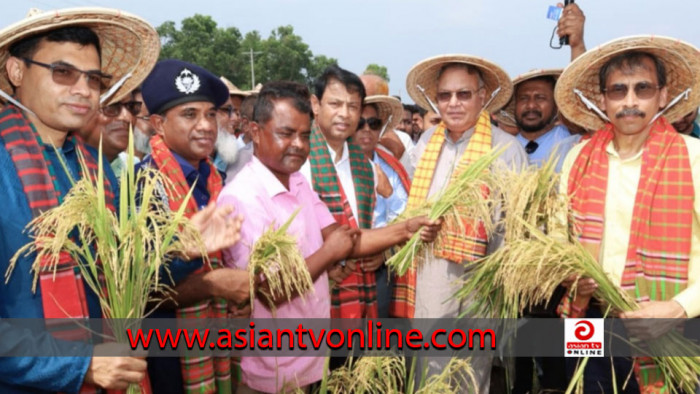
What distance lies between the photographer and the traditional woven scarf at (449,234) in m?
3.41

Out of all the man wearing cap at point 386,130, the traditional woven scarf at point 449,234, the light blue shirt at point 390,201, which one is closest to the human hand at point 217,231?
the traditional woven scarf at point 449,234

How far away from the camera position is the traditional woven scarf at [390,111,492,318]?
3.41m

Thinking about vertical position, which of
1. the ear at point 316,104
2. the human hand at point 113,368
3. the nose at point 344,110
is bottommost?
the human hand at point 113,368

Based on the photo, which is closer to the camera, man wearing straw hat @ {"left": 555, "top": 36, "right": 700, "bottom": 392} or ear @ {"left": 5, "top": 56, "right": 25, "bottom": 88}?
ear @ {"left": 5, "top": 56, "right": 25, "bottom": 88}

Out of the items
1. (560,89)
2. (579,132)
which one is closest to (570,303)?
(560,89)

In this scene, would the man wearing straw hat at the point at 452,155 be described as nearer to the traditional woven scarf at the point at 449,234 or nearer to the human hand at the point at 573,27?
the traditional woven scarf at the point at 449,234

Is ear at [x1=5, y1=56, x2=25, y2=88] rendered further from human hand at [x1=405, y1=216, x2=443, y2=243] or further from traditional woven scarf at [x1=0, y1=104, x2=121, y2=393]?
human hand at [x1=405, y1=216, x2=443, y2=243]

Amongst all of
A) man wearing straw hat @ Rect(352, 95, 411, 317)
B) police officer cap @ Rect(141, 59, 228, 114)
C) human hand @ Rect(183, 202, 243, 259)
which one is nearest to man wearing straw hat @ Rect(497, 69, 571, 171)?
man wearing straw hat @ Rect(352, 95, 411, 317)

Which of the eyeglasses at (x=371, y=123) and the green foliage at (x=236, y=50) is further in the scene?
the green foliage at (x=236, y=50)

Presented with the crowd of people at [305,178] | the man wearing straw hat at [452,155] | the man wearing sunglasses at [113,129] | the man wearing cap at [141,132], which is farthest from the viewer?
the man wearing cap at [141,132]

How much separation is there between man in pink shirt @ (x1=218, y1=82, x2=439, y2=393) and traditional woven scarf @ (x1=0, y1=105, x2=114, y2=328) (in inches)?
32.4

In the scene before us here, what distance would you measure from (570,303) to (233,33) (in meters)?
55.3

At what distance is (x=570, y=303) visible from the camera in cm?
296

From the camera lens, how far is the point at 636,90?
9.65ft
